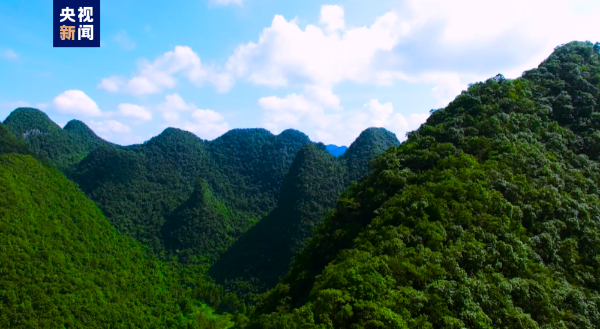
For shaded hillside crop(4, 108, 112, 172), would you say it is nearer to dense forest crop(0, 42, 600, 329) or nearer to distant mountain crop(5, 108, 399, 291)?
Answer: distant mountain crop(5, 108, 399, 291)

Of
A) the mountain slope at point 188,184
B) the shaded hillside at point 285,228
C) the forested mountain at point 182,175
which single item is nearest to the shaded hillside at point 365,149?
the forested mountain at point 182,175

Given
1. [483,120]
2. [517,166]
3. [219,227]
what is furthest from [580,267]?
[219,227]

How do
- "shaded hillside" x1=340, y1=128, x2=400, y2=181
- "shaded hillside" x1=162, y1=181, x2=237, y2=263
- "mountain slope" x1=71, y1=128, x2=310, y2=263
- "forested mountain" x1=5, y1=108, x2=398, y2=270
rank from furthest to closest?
1. "shaded hillside" x1=340, y1=128, x2=400, y2=181
2. "forested mountain" x1=5, y1=108, x2=398, y2=270
3. "mountain slope" x1=71, y1=128, x2=310, y2=263
4. "shaded hillside" x1=162, y1=181, x2=237, y2=263

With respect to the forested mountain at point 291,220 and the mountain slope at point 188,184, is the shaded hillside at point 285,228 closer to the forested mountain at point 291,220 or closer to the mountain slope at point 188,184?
the forested mountain at point 291,220

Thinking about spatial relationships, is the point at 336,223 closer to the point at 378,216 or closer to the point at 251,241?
the point at 378,216

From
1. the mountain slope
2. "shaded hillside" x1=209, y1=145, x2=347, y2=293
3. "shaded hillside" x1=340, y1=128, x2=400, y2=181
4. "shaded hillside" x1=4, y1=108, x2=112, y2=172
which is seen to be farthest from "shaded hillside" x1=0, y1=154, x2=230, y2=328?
"shaded hillside" x1=340, y1=128, x2=400, y2=181

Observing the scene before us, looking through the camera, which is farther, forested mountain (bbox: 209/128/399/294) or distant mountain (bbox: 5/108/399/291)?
distant mountain (bbox: 5/108/399/291)
